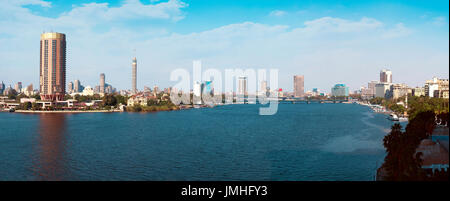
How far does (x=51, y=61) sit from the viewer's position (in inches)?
1326

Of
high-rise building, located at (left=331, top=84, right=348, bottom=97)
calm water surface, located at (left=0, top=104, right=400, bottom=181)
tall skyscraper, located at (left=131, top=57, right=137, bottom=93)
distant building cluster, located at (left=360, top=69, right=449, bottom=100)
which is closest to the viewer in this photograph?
calm water surface, located at (left=0, top=104, right=400, bottom=181)

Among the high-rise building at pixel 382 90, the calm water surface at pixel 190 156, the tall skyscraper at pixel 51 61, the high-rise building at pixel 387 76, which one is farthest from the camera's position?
the high-rise building at pixel 387 76

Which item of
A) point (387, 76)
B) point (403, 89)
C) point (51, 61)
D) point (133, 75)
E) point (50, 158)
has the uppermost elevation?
point (387, 76)

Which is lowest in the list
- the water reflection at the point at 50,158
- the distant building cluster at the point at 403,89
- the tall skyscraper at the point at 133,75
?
the water reflection at the point at 50,158

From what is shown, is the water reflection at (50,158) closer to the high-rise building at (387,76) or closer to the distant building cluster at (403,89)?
the distant building cluster at (403,89)

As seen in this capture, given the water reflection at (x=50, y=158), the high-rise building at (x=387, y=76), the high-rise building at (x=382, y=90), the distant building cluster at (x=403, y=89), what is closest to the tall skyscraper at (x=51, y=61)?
the water reflection at (x=50, y=158)

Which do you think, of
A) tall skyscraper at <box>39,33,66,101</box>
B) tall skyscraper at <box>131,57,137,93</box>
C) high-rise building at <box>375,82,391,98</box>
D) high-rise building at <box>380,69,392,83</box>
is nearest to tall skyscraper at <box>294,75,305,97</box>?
high-rise building at <box>380,69,392,83</box>

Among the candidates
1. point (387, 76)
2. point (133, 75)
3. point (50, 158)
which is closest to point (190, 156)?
point (50, 158)

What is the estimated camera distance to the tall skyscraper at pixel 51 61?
3342 cm

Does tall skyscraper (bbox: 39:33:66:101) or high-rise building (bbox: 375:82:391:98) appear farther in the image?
high-rise building (bbox: 375:82:391:98)

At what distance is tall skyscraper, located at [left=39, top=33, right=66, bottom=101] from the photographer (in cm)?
3342

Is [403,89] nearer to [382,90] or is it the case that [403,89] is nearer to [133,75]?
[382,90]

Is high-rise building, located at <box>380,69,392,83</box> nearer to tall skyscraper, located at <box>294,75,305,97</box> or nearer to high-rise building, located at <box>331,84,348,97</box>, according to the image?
high-rise building, located at <box>331,84,348,97</box>
